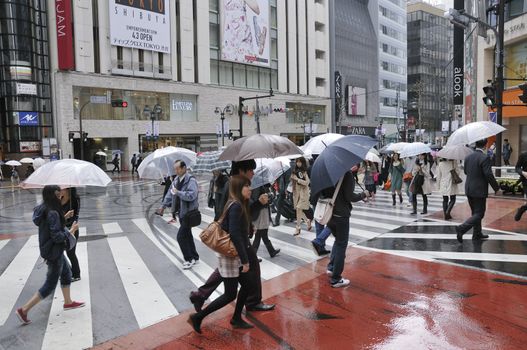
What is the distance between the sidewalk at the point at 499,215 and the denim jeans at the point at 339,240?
17.5 feet

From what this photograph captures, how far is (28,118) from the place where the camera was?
37.1m

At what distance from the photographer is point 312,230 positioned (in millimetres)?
10961

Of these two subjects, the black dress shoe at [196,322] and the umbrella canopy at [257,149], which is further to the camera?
the umbrella canopy at [257,149]

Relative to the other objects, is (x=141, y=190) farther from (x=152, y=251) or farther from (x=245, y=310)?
(x=245, y=310)

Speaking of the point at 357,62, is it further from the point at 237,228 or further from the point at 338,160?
the point at 237,228

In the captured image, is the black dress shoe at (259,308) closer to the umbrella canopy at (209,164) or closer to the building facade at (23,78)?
the umbrella canopy at (209,164)

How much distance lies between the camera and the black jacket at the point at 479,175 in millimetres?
8217

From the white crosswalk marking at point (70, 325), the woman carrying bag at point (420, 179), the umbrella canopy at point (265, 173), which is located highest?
the umbrella canopy at point (265, 173)

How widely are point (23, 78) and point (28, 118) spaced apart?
3.17 m

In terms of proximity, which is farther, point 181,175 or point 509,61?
point 509,61

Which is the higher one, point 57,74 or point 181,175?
point 57,74

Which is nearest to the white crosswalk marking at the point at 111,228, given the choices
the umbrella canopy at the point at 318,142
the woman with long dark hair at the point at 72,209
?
the woman with long dark hair at the point at 72,209

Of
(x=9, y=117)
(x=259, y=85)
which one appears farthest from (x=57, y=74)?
(x=259, y=85)

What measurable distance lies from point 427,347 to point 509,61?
1031 inches
